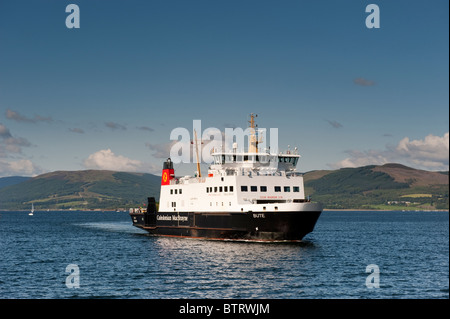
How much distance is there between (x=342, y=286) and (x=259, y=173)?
78.5 ft

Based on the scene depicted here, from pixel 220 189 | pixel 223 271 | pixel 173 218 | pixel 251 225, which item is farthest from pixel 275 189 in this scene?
pixel 223 271

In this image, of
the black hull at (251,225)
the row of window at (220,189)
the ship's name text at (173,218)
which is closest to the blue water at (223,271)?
the black hull at (251,225)

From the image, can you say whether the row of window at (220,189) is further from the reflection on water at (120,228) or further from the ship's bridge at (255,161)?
the reflection on water at (120,228)

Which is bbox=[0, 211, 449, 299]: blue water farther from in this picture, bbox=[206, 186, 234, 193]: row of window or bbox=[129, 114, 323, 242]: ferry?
bbox=[206, 186, 234, 193]: row of window

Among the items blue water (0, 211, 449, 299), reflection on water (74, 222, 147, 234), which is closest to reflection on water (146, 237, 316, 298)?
blue water (0, 211, 449, 299)

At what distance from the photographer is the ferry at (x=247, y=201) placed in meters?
51.1

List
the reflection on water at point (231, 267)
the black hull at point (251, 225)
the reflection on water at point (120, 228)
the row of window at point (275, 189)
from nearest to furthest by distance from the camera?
the reflection on water at point (231, 267)
the black hull at point (251, 225)
the row of window at point (275, 189)
the reflection on water at point (120, 228)

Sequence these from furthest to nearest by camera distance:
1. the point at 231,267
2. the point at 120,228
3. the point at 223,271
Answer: the point at 120,228
the point at 231,267
the point at 223,271

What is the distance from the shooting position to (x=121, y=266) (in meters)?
42.0

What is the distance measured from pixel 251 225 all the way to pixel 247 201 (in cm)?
275

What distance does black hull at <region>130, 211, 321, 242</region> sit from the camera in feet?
167

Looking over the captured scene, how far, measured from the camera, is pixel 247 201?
53.4 m
